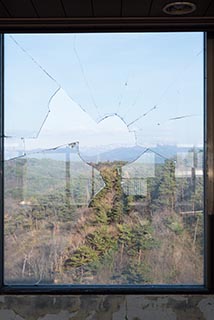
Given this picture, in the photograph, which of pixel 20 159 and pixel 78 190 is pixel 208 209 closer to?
pixel 78 190

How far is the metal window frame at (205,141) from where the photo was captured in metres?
2.61

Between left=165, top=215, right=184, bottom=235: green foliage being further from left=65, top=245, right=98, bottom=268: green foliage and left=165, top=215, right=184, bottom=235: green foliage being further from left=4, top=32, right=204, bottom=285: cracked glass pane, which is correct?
left=65, top=245, right=98, bottom=268: green foliage

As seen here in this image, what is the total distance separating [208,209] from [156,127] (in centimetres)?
57

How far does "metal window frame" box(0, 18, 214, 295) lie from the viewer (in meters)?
2.61

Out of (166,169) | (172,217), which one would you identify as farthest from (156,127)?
(172,217)

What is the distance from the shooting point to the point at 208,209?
264cm
